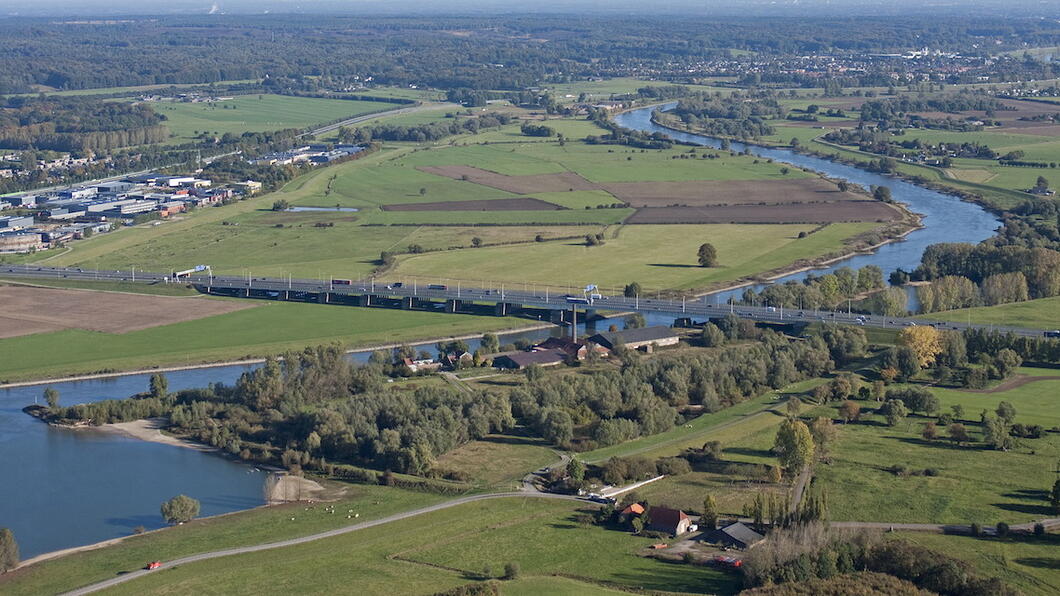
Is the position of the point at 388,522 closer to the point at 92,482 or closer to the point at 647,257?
the point at 92,482

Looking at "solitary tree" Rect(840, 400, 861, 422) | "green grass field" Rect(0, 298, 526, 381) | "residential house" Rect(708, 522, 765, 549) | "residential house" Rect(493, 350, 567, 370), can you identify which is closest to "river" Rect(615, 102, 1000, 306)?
"residential house" Rect(493, 350, 567, 370)

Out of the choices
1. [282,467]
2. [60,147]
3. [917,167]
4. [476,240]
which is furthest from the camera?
[60,147]

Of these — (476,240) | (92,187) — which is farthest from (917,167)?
(92,187)

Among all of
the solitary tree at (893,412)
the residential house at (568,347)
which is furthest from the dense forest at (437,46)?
the solitary tree at (893,412)

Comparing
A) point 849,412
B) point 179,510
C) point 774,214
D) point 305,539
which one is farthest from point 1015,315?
point 179,510

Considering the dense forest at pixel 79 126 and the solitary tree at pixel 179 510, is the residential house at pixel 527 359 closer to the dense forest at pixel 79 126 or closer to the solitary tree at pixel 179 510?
the solitary tree at pixel 179 510

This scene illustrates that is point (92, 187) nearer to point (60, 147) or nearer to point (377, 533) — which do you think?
point (60, 147)
